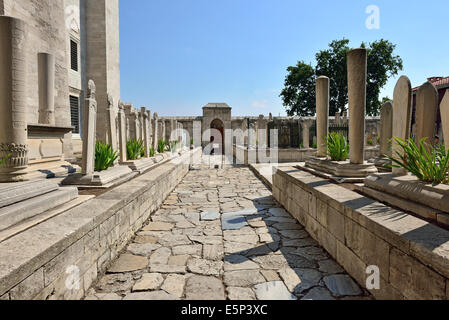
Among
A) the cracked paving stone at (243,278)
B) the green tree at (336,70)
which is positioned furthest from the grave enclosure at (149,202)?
the green tree at (336,70)

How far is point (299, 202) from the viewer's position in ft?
14.9

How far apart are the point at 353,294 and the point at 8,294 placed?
2530 millimetres

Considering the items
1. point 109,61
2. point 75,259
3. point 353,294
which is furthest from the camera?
point 109,61

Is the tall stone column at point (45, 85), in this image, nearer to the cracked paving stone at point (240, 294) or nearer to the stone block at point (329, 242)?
the cracked paving stone at point (240, 294)

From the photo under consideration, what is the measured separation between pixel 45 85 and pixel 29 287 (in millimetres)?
4918

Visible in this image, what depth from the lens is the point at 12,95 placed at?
306 centimetres

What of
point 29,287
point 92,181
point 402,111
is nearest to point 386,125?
point 402,111

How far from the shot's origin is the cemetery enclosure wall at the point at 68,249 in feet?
5.32

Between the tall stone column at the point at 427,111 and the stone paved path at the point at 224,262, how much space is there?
2.02 m

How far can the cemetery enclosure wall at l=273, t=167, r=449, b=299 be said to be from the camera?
169 cm

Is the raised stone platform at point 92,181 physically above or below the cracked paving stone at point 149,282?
above

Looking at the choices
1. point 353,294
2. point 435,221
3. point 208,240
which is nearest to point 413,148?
point 435,221

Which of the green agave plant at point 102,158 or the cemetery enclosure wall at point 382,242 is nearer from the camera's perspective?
the cemetery enclosure wall at point 382,242

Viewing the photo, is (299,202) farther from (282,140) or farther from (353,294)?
(282,140)
